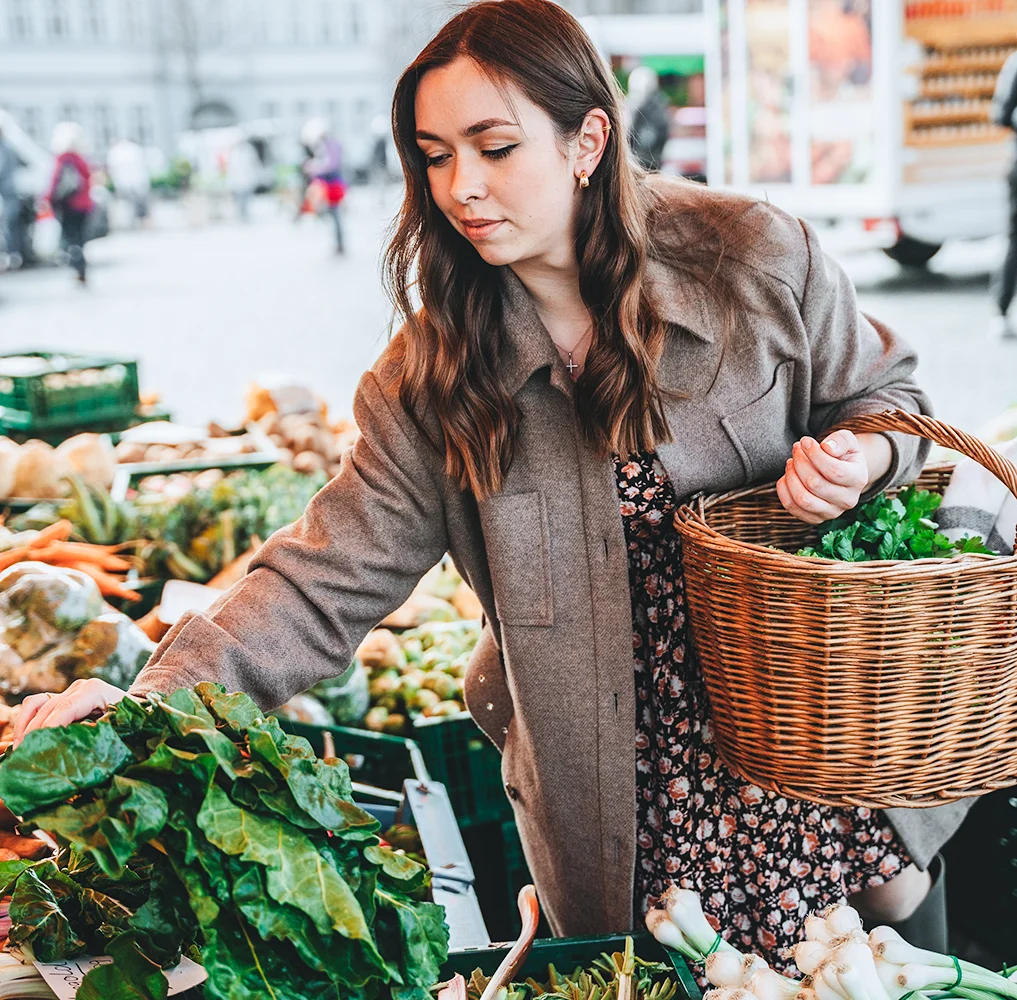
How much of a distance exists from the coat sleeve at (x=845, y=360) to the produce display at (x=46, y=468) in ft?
8.30

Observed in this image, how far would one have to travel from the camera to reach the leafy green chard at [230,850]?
3.70ft

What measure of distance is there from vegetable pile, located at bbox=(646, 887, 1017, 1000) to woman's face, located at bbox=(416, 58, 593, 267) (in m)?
0.98

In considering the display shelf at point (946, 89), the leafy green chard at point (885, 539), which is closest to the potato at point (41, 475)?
the leafy green chard at point (885, 539)

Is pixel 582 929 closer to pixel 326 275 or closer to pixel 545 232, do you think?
pixel 545 232

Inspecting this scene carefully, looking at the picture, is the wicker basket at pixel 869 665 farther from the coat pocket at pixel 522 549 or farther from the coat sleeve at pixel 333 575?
the coat sleeve at pixel 333 575

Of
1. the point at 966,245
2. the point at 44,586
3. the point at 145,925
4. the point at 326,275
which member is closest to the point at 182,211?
the point at 326,275

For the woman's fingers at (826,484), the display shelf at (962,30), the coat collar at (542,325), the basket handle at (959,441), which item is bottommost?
the woman's fingers at (826,484)

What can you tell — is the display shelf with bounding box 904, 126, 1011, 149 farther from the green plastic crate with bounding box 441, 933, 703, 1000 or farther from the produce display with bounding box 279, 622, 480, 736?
the green plastic crate with bounding box 441, 933, 703, 1000

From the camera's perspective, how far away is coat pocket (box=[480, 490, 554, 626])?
1.83 m

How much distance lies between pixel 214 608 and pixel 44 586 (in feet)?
3.39

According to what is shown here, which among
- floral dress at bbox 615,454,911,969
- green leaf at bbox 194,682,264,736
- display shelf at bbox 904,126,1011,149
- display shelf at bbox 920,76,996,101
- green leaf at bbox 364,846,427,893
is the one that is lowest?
floral dress at bbox 615,454,911,969

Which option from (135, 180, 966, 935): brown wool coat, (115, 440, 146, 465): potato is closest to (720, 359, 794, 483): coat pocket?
(135, 180, 966, 935): brown wool coat

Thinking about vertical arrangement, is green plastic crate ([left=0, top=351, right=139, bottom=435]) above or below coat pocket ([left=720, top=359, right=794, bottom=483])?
below

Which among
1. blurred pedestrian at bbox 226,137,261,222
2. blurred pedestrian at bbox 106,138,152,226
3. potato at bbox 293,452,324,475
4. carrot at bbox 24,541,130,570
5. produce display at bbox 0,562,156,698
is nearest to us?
produce display at bbox 0,562,156,698
